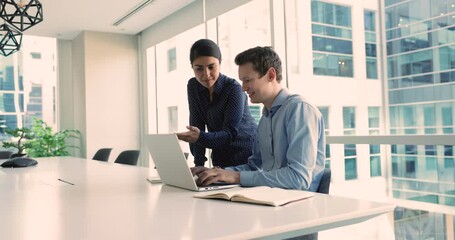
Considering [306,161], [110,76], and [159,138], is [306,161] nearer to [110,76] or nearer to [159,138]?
[159,138]

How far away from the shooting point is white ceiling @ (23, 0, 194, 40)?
611 centimetres

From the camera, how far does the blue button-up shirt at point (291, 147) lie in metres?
1.70

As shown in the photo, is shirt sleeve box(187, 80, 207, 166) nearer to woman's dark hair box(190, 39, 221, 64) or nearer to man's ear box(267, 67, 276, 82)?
woman's dark hair box(190, 39, 221, 64)

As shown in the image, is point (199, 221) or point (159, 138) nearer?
point (199, 221)

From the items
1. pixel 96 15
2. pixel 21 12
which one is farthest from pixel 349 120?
pixel 96 15

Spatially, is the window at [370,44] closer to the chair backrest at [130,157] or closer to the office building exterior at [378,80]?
the office building exterior at [378,80]

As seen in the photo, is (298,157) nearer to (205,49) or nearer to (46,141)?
(205,49)

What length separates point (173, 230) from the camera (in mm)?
1113

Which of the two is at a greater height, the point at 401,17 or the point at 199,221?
the point at 401,17

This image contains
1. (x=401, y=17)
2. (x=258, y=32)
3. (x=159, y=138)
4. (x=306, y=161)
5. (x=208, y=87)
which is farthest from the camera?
(x=258, y=32)

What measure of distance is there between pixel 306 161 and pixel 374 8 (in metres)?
2.65

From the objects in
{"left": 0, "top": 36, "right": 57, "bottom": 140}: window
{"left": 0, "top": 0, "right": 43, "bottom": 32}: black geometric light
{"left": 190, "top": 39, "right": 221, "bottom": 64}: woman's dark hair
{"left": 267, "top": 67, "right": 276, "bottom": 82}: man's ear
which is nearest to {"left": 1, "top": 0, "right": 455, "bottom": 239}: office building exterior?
{"left": 267, "top": 67, "right": 276, "bottom": 82}: man's ear

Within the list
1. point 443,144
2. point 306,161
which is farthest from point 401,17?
point 306,161

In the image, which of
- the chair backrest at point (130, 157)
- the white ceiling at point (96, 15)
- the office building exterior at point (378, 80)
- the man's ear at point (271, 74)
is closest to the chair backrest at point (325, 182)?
the man's ear at point (271, 74)
